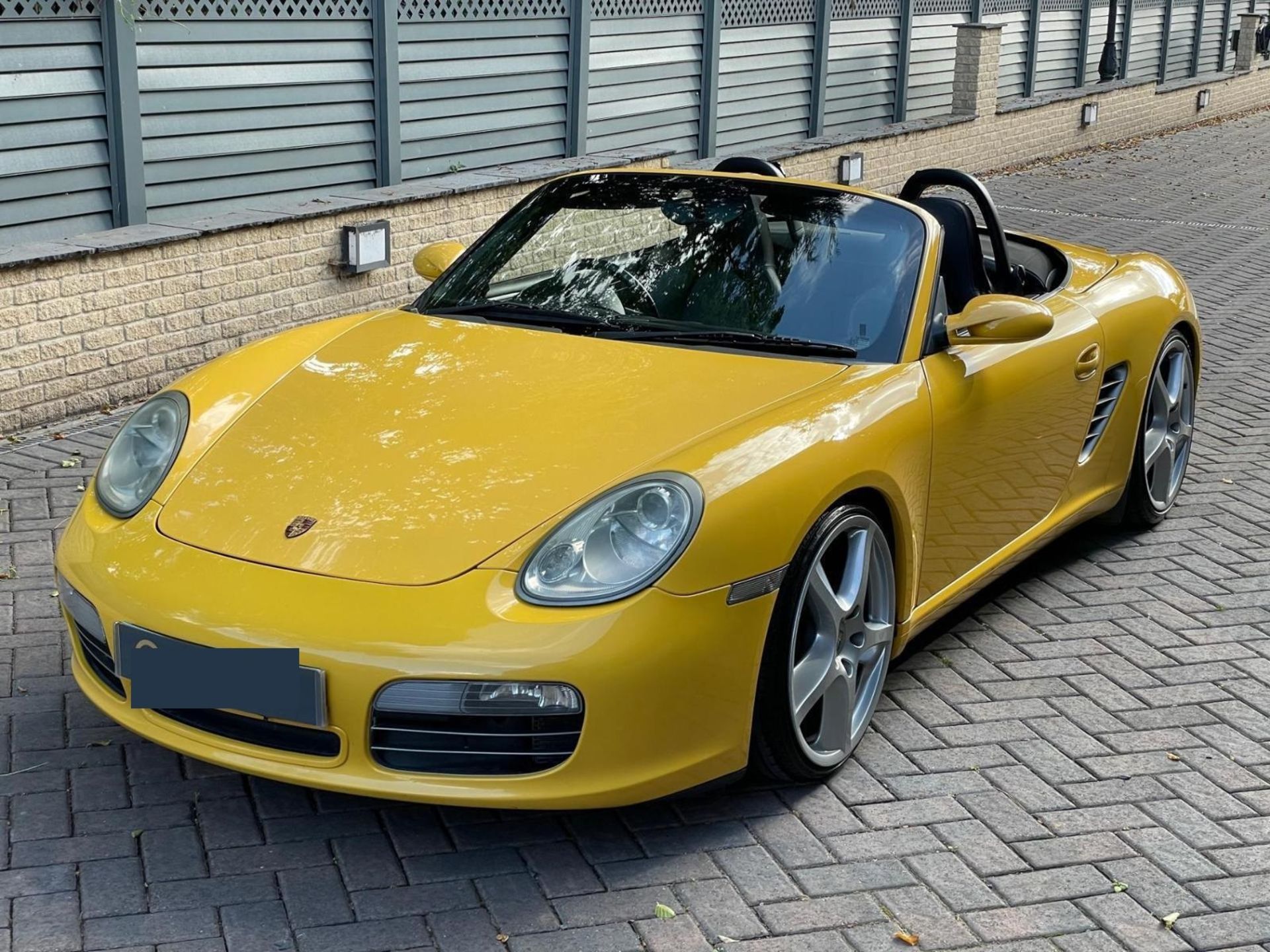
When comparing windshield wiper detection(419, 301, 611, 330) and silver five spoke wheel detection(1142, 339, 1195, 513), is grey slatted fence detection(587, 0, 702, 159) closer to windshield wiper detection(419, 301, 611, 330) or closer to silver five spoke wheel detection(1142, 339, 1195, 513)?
silver five spoke wheel detection(1142, 339, 1195, 513)

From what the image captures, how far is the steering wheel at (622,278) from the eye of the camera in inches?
182

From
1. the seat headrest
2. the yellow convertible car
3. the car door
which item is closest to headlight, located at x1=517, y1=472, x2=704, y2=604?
the yellow convertible car

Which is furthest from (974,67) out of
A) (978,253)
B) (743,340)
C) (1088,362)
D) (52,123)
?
(743,340)

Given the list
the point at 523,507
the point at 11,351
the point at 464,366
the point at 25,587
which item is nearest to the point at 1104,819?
the point at 523,507

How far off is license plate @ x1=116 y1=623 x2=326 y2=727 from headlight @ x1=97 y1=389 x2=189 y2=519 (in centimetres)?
48

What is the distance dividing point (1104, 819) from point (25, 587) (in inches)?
133

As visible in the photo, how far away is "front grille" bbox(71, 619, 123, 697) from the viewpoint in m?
3.70

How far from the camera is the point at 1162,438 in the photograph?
19.4 feet

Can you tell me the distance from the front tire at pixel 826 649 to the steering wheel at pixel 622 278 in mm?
997

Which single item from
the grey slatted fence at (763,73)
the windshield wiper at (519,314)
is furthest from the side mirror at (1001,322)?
the grey slatted fence at (763,73)

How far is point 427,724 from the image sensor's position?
3334 millimetres

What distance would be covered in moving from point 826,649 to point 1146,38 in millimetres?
21438

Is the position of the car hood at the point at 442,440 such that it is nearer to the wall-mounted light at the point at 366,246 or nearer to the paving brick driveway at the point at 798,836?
the paving brick driveway at the point at 798,836

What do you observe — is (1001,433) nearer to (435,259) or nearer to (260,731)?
(435,259)
